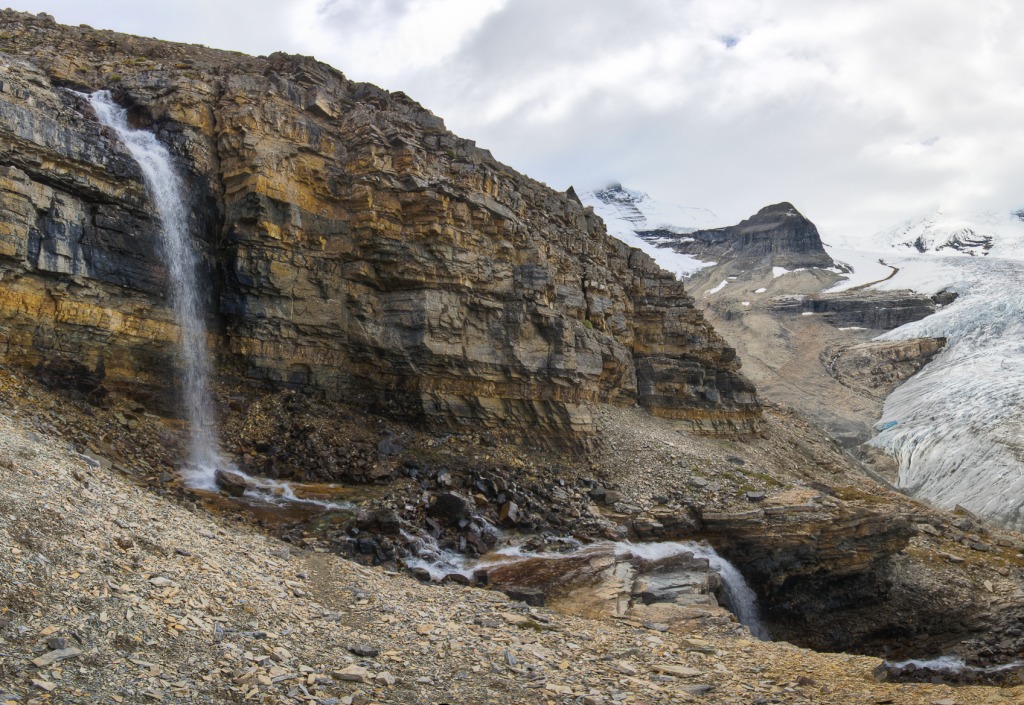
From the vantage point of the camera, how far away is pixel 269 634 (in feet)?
35.6

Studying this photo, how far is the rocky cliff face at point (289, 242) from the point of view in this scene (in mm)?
21594

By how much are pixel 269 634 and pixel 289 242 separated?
62.6ft

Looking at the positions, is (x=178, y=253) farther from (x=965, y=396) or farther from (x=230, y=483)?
(x=965, y=396)

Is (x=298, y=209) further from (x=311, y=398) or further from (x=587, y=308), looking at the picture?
(x=587, y=308)

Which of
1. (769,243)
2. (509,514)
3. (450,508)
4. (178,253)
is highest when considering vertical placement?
A: (769,243)

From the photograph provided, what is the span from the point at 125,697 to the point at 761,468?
107 ft

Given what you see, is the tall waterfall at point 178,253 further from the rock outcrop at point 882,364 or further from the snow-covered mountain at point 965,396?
the rock outcrop at point 882,364

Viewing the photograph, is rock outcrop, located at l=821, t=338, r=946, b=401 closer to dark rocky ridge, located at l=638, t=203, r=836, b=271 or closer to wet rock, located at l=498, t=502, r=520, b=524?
dark rocky ridge, located at l=638, t=203, r=836, b=271

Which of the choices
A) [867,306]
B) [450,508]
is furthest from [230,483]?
[867,306]

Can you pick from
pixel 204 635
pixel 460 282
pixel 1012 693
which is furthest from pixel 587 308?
pixel 204 635

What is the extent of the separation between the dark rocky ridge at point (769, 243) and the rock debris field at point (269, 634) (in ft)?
379

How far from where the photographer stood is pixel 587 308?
37.4 m

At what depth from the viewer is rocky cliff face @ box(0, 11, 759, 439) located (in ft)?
70.8

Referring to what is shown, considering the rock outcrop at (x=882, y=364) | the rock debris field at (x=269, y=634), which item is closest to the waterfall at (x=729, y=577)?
the rock debris field at (x=269, y=634)
